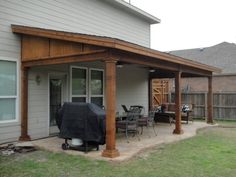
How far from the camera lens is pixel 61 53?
842cm

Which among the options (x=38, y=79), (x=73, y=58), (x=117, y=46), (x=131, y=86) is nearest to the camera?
(x=117, y=46)

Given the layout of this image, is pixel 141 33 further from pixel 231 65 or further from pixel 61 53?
pixel 231 65

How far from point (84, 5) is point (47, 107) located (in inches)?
171

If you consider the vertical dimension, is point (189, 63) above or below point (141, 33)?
below

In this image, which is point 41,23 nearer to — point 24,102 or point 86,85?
point 24,102

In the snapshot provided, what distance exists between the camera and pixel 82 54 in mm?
7992

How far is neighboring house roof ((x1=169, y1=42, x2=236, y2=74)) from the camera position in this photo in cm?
2580

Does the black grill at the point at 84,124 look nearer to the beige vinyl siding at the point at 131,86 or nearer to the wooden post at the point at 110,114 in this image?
the wooden post at the point at 110,114

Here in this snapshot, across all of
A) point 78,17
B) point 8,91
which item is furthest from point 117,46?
point 78,17

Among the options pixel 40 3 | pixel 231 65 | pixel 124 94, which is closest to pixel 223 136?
pixel 124 94

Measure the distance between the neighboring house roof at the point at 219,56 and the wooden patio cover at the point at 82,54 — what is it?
642 inches

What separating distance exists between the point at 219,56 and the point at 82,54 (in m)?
22.6

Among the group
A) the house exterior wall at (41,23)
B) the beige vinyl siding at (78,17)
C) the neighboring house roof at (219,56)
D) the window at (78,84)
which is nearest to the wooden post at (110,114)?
the house exterior wall at (41,23)

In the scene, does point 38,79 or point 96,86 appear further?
point 96,86
